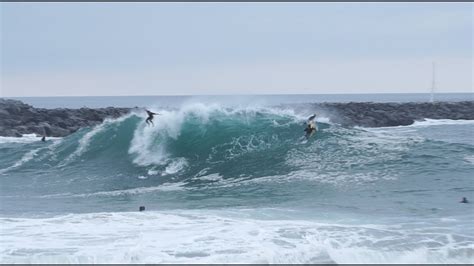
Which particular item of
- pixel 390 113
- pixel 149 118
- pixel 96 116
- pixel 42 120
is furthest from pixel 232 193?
pixel 390 113

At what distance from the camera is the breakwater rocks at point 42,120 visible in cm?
Result: 3231

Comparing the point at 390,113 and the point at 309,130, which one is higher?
the point at 309,130

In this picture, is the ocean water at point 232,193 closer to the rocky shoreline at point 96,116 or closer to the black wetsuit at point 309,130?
the black wetsuit at point 309,130

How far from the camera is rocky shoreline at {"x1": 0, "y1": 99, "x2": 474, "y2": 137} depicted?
32.8m

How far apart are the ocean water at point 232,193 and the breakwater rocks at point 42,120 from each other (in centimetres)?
512

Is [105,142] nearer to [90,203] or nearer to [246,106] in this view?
[246,106]

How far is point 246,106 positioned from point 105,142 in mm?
5270

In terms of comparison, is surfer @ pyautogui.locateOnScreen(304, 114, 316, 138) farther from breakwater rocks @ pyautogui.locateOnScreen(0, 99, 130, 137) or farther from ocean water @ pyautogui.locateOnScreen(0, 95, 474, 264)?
breakwater rocks @ pyautogui.locateOnScreen(0, 99, 130, 137)

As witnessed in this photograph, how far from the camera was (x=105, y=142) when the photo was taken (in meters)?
22.1

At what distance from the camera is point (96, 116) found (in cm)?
3938

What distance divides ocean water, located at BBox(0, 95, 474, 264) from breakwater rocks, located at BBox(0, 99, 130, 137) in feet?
16.8

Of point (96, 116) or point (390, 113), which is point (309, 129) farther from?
point (390, 113)

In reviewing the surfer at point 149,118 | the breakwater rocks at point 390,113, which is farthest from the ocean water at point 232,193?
the breakwater rocks at point 390,113

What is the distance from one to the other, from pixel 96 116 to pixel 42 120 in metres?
4.33
